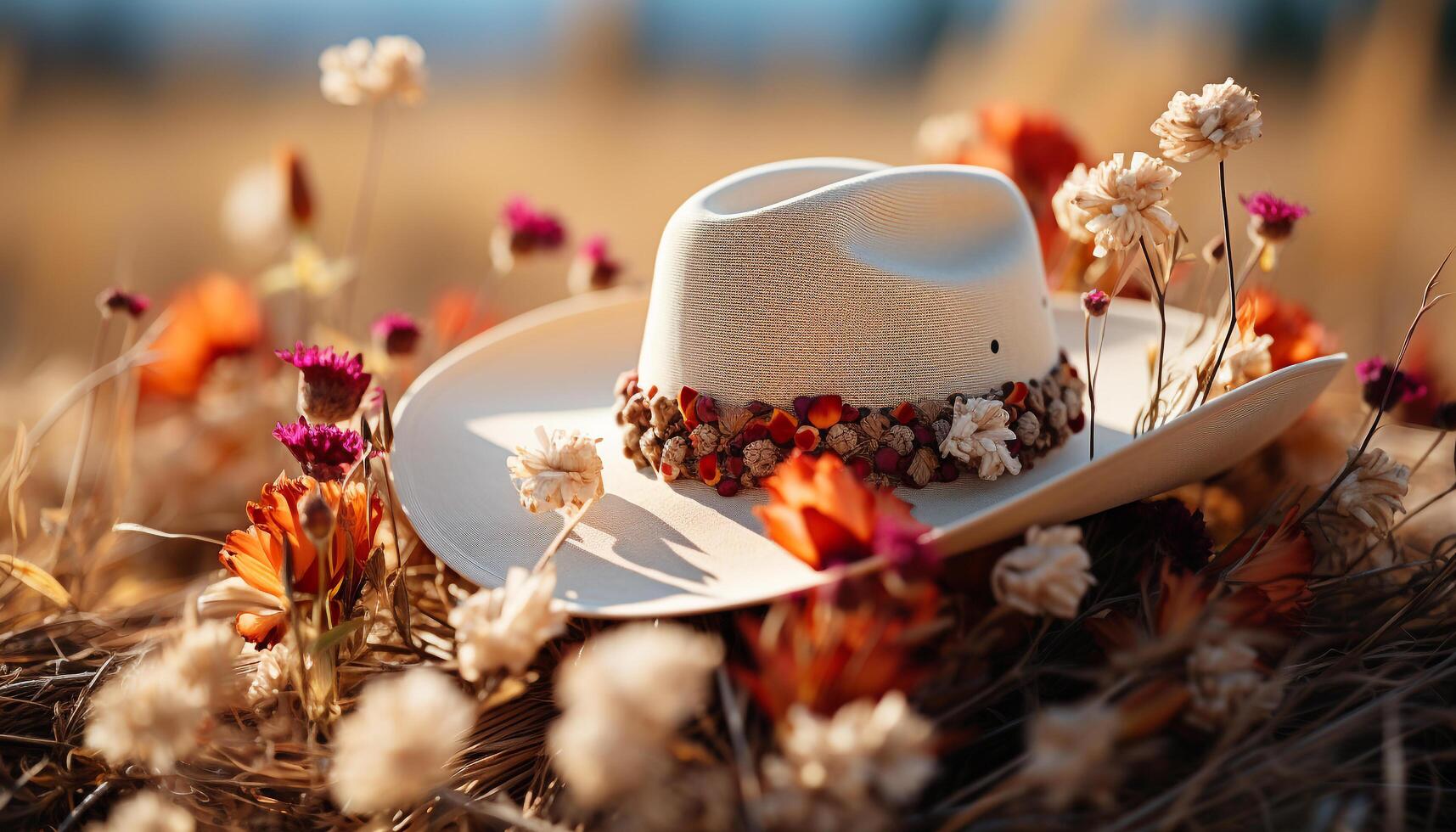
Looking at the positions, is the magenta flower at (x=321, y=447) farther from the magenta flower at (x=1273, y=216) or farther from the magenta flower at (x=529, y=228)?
the magenta flower at (x=1273, y=216)

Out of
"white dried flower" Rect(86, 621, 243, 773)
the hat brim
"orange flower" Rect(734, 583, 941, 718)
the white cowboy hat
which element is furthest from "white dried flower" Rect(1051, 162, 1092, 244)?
"white dried flower" Rect(86, 621, 243, 773)

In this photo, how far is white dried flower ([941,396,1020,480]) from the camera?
1.14m

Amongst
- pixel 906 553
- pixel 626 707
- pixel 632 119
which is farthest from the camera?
pixel 632 119

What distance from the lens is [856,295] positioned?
3.77 ft

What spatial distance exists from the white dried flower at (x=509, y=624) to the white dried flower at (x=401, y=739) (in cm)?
8

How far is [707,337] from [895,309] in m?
0.25

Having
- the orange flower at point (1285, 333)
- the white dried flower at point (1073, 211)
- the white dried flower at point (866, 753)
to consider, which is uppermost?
the white dried flower at point (1073, 211)

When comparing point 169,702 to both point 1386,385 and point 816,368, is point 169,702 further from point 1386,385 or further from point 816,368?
point 1386,385

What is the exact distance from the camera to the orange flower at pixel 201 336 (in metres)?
2.21

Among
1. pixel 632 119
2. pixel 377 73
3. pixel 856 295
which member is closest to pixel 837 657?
pixel 856 295

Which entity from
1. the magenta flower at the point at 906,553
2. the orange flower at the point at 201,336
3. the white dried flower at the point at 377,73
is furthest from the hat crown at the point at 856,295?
the orange flower at the point at 201,336

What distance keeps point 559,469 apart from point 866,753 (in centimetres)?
57

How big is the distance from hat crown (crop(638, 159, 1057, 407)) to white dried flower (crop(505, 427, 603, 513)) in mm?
173

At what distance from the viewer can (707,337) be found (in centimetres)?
119
